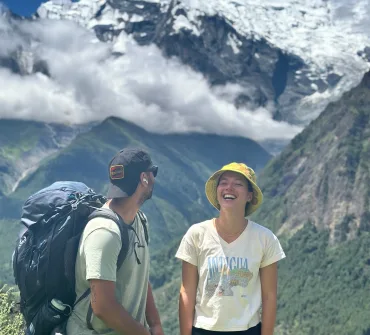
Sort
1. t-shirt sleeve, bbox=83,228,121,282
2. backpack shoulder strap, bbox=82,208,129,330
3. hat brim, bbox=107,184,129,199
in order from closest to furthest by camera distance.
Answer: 1. t-shirt sleeve, bbox=83,228,121,282
2. backpack shoulder strap, bbox=82,208,129,330
3. hat brim, bbox=107,184,129,199

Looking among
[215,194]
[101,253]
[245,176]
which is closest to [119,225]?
[101,253]

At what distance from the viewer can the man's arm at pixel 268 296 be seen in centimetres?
1459

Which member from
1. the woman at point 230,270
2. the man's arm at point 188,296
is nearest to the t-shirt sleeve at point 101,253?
the woman at point 230,270

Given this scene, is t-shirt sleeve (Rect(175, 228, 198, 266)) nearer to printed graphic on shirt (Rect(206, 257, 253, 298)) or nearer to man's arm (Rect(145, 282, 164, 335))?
printed graphic on shirt (Rect(206, 257, 253, 298))

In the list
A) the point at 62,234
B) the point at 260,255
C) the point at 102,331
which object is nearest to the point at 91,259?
the point at 62,234

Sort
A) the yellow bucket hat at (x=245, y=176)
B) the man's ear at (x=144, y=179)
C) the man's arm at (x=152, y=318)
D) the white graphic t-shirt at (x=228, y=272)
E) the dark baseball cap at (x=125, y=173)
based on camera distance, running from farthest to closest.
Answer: the yellow bucket hat at (x=245, y=176)
the white graphic t-shirt at (x=228, y=272)
the man's arm at (x=152, y=318)
the man's ear at (x=144, y=179)
the dark baseball cap at (x=125, y=173)

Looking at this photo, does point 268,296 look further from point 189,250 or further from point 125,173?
point 125,173

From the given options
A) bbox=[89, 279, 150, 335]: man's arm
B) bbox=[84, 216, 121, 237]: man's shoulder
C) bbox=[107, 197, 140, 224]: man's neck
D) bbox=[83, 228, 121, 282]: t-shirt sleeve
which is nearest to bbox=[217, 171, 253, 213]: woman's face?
bbox=[107, 197, 140, 224]: man's neck

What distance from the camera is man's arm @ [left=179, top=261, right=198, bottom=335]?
48.0ft

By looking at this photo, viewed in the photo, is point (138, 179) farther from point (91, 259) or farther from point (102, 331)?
point (102, 331)

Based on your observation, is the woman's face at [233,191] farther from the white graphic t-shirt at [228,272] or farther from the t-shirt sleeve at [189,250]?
the t-shirt sleeve at [189,250]

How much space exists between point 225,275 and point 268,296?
1.11 metres

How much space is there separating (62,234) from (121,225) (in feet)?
3.53

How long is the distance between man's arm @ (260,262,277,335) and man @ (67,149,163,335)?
2402mm
